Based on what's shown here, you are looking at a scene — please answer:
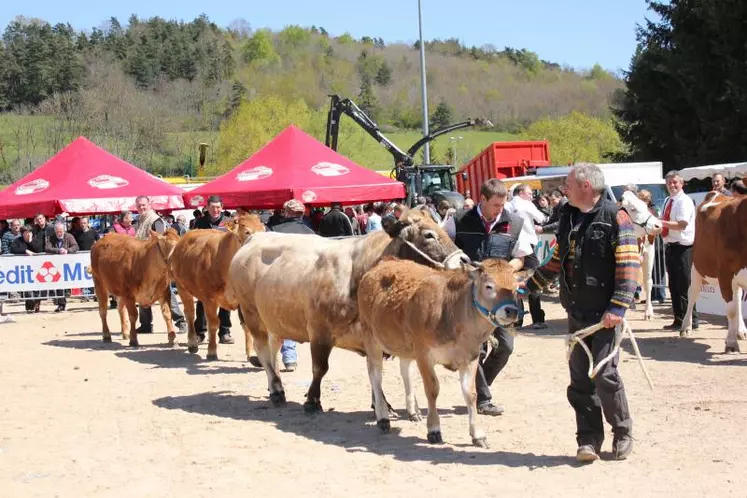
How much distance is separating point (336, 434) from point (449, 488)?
6.89 ft

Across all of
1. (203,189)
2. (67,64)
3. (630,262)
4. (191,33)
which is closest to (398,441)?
(630,262)

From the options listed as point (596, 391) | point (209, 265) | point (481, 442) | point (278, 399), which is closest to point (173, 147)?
point (209, 265)

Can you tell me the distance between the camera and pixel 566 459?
692 centimetres

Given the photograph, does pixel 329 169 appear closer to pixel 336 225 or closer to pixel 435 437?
pixel 336 225

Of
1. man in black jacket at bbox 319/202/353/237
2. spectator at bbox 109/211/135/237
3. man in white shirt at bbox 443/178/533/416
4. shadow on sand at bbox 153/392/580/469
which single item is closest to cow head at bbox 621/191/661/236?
man in white shirt at bbox 443/178/533/416

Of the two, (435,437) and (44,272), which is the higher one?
(44,272)

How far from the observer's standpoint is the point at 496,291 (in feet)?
22.6

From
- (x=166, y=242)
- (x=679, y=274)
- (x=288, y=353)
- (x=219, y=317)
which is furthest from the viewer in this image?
(x=219, y=317)

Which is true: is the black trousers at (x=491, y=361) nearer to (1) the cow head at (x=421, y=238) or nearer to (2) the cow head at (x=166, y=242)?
(1) the cow head at (x=421, y=238)

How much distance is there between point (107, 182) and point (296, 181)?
551cm

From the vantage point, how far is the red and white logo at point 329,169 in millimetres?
18234

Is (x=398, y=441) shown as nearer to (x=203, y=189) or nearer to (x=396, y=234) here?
(x=396, y=234)

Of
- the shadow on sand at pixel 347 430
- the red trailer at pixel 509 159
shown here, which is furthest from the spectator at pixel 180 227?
the red trailer at pixel 509 159

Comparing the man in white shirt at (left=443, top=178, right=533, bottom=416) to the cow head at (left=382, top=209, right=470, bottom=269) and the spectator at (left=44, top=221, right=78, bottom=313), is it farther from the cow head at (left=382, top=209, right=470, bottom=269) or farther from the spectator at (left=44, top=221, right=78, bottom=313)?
→ the spectator at (left=44, top=221, right=78, bottom=313)
